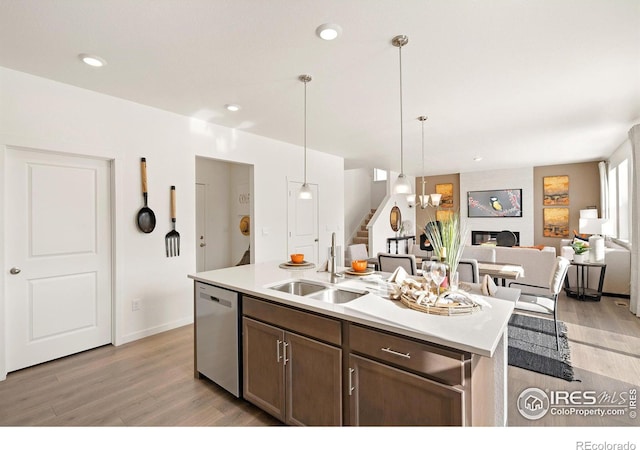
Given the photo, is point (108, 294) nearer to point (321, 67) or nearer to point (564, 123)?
point (321, 67)

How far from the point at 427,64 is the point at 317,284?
195 centimetres

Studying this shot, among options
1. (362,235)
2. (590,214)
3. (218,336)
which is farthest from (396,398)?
(362,235)

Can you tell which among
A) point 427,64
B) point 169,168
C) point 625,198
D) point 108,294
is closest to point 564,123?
point 625,198

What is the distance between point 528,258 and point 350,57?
3793 millimetres

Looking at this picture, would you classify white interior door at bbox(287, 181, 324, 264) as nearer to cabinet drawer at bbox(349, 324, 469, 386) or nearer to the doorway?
the doorway

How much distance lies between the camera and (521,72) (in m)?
2.66

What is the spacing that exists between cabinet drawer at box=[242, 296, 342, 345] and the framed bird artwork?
25.8ft

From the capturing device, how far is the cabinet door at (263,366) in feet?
6.18

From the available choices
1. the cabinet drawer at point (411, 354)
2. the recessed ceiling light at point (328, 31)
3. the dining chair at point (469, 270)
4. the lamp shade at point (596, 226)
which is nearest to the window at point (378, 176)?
the lamp shade at point (596, 226)

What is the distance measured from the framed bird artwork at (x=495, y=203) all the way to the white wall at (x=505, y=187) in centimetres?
8

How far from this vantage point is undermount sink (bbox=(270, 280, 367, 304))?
6.72 ft

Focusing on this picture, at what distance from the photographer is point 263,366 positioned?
1.97m

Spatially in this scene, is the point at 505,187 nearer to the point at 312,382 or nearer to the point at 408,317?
the point at 408,317

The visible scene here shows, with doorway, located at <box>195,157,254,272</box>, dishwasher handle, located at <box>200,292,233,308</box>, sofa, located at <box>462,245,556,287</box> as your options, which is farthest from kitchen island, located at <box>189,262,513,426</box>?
doorway, located at <box>195,157,254,272</box>
